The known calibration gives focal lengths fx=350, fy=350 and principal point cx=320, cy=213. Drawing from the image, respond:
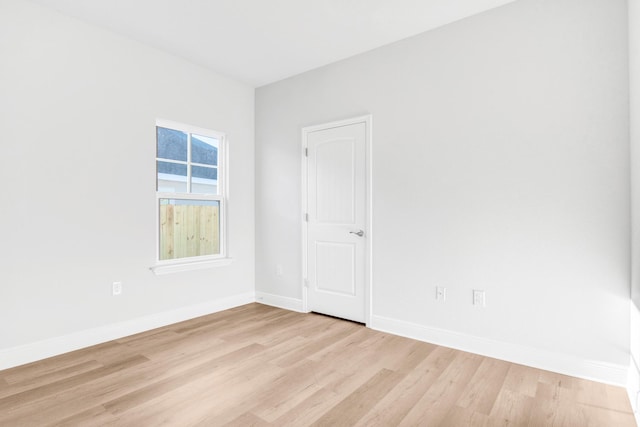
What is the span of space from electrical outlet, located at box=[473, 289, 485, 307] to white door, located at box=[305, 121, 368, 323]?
1.04m

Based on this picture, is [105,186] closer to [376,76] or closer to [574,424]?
[376,76]

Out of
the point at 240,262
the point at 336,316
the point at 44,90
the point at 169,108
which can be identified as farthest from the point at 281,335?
the point at 44,90

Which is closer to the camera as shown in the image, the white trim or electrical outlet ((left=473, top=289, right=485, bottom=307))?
electrical outlet ((left=473, top=289, right=485, bottom=307))

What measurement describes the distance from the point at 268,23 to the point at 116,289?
8.85 feet

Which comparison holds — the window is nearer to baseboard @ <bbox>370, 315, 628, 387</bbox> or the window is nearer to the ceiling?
the ceiling

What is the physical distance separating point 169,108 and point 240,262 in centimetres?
190

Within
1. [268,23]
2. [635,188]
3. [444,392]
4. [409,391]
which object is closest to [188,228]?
[268,23]

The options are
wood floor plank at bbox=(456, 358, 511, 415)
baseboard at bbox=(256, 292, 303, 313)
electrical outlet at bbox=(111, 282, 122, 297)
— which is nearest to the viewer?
wood floor plank at bbox=(456, 358, 511, 415)

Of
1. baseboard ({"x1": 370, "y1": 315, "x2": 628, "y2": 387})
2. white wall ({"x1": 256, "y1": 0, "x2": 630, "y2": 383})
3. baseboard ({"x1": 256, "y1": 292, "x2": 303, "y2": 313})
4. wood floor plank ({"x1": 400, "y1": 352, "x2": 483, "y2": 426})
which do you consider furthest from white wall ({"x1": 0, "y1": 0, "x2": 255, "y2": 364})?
wood floor plank ({"x1": 400, "y1": 352, "x2": 483, "y2": 426})

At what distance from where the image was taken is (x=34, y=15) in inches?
106

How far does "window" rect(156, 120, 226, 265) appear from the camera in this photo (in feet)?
11.7

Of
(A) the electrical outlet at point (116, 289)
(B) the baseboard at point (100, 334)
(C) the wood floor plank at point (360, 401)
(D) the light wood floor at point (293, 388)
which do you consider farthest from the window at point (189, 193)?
(C) the wood floor plank at point (360, 401)

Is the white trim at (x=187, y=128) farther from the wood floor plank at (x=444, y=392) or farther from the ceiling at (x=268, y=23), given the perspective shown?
the wood floor plank at (x=444, y=392)

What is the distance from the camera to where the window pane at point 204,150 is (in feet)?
12.6
